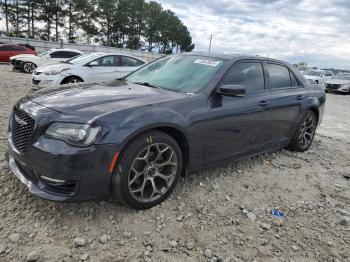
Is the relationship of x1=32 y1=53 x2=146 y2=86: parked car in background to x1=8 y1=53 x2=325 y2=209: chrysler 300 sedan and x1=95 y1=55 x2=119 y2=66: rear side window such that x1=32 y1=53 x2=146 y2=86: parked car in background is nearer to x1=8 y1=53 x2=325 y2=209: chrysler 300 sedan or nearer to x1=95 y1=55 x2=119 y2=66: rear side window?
x1=95 y1=55 x2=119 y2=66: rear side window

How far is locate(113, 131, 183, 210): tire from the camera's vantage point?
293 centimetres

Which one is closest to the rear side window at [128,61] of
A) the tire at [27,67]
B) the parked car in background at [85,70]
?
the parked car in background at [85,70]

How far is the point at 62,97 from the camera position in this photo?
10.6 feet

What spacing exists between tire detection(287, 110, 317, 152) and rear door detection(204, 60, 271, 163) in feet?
3.26

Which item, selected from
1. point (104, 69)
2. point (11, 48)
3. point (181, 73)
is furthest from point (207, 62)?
point (11, 48)

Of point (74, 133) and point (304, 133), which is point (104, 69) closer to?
point (304, 133)

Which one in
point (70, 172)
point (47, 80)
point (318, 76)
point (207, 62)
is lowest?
point (47, 80)

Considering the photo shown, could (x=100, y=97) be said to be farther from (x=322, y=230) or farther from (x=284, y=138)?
(x=284, y=138)

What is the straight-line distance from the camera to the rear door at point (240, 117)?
367cm

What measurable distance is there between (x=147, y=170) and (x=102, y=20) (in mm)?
59529

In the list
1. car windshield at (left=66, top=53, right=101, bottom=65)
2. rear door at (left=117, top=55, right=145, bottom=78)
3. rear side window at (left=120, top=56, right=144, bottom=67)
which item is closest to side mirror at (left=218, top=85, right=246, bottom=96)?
rear door at (left=117, top=55, right=145, bottom=78)

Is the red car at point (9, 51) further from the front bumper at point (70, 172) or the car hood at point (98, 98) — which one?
the front bumper at point (70, 172)

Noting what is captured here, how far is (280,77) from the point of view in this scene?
16.1 feet

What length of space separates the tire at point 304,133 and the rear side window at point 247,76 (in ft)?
4.32
